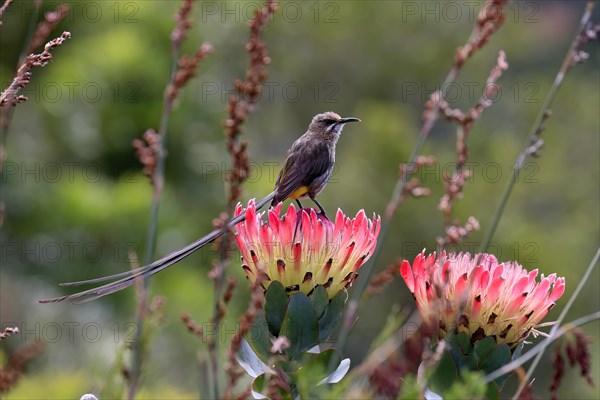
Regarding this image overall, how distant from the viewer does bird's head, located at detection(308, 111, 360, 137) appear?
2.49 m

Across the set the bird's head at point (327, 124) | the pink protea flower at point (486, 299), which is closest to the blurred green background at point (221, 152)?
the bird's head at point (327, 124)

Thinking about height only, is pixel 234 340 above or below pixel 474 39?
below

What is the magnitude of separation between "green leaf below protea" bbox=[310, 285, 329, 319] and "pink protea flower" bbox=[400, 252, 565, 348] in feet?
0.44

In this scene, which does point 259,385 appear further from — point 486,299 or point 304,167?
point 304,167

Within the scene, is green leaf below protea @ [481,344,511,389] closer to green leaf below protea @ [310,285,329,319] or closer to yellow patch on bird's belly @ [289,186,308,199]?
green leaf below protea @ [310,285,329,319]

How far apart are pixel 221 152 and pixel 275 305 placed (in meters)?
10.5

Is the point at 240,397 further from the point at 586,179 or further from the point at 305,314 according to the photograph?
the point at 586,179

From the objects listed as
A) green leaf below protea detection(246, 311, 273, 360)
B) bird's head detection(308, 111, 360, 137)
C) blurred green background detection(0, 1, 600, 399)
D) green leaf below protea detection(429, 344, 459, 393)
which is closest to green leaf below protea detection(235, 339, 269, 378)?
green leaf below protea detection(246, 311, 273, 360)

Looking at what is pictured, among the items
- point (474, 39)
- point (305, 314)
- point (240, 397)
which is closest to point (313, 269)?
point (305, 314)

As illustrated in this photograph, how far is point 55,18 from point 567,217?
13833 millimetres

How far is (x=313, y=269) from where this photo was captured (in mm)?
1426

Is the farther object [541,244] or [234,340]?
[541,244]

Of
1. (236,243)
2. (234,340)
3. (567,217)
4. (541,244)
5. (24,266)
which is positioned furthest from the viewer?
(567,217)

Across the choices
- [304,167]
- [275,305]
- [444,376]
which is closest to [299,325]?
[275,305]
